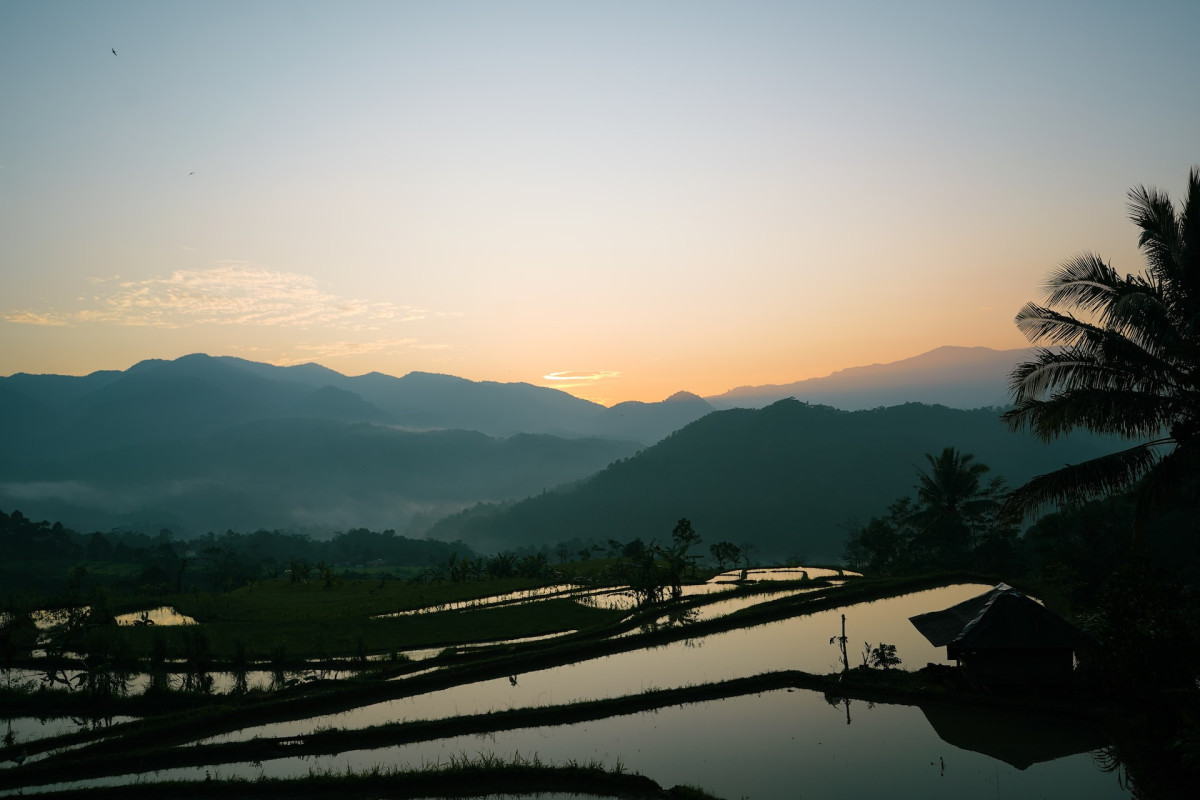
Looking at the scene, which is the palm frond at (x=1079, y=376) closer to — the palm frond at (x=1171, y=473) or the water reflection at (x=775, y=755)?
the palm frond at (x=1171, y=473)

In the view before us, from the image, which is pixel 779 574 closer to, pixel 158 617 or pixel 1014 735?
pixel 1014 735

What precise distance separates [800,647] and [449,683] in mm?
9721

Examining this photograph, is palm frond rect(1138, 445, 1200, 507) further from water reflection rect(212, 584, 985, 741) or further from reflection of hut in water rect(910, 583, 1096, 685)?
water reflection rect(212, 584, 985, 741)

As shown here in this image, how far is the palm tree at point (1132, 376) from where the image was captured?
37.3 ft

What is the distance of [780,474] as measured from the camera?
103562mm

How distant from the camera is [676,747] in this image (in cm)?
1330

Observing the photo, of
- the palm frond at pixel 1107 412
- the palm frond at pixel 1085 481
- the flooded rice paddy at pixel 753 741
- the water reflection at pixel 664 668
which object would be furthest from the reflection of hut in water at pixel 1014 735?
the palm frond at pixel 1107 412

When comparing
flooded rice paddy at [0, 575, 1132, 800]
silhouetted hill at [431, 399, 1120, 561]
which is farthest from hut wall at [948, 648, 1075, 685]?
silhouetted hill at [431, 399, 1120, 561]

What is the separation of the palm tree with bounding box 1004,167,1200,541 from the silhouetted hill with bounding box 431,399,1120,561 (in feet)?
249

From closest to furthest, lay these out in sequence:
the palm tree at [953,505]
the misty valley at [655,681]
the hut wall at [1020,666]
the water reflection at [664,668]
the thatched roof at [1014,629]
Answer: the misty valley at [655,681]
the thatched roof at [1014,629]
the hut wall at [1020,666]
the water reflection at [664,668]
the palm tree at [953,505]

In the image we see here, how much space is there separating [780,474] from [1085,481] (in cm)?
9395

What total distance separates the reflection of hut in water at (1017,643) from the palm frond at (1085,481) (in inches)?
148

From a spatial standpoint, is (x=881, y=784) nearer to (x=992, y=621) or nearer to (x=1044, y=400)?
(x=992, y=621)

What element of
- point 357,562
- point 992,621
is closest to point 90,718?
point 992,621
